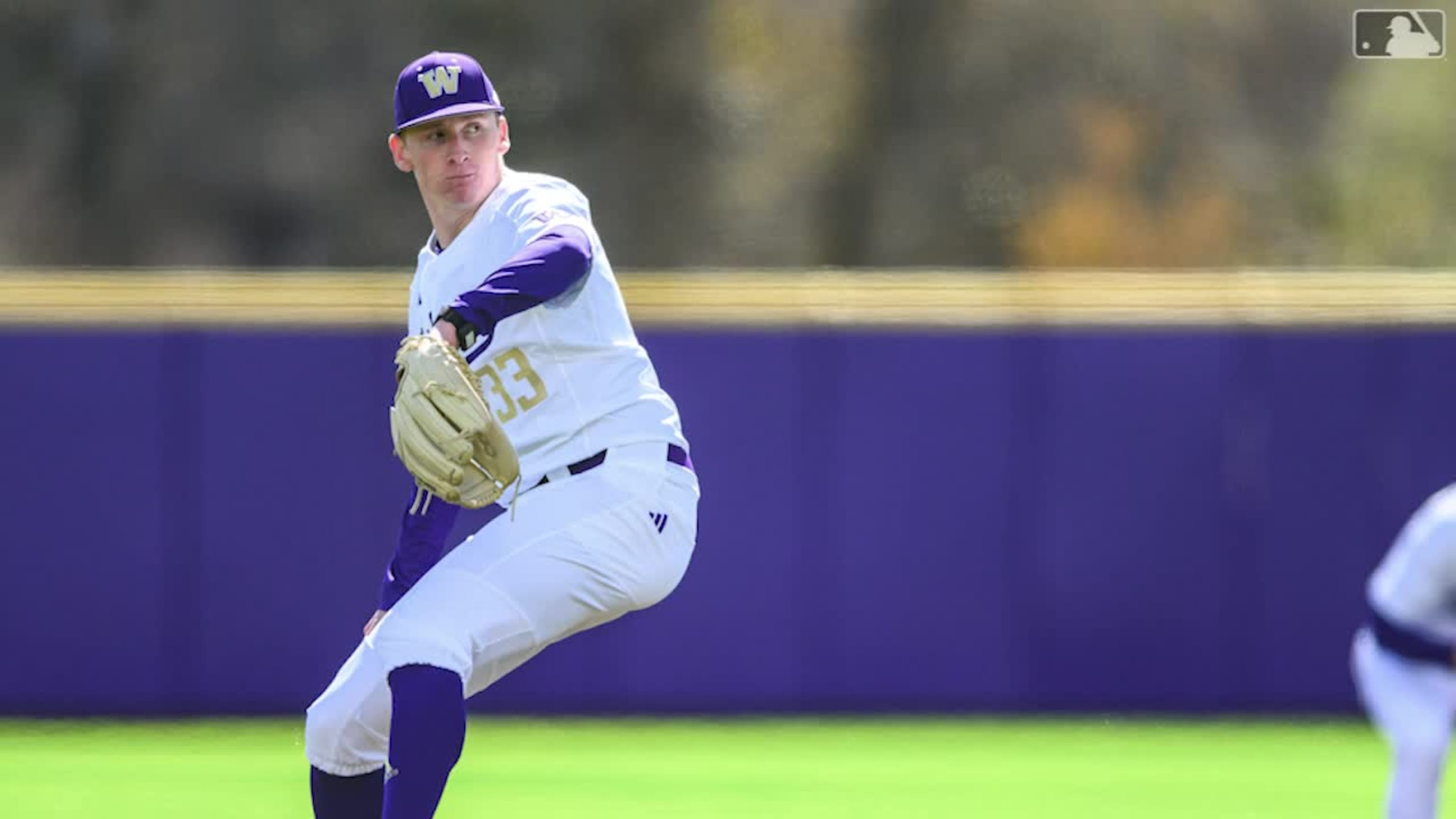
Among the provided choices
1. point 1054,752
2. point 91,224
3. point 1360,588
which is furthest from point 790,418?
point 91,224

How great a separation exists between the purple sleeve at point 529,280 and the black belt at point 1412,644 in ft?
6.16

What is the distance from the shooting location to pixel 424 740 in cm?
391

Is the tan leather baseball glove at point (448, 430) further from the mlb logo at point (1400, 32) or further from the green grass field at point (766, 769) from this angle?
the mlb logo at point (1400, 32)

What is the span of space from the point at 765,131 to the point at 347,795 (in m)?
16.1

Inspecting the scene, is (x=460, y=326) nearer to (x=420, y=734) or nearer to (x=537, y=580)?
(x=537, y=580)

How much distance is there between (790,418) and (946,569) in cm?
94

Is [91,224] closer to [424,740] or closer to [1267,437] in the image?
[1267,437]

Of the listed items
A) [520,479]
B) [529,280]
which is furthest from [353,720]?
[529,280]

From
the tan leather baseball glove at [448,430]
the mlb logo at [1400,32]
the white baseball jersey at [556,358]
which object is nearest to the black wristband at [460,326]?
the tan leather baseball glove at [448,430]

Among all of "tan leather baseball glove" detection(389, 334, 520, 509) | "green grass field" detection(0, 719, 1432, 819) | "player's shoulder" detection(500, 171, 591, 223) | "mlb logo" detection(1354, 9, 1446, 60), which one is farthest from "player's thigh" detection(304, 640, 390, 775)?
"mlb logo" detection(1354, 9, 1446, 60)

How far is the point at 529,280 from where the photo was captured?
3883mm

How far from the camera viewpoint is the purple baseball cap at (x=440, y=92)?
164 inches

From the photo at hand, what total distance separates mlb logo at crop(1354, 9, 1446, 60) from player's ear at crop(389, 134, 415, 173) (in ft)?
34.9

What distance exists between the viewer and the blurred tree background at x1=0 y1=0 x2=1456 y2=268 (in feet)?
58.4
